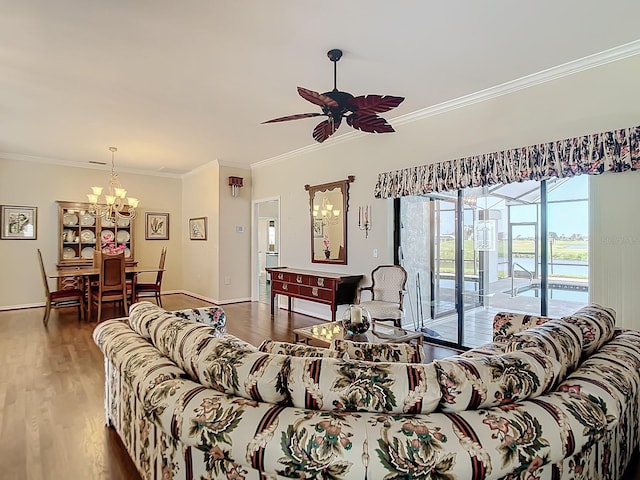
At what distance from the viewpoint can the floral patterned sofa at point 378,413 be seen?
1.06 metres

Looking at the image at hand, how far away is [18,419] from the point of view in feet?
8.29

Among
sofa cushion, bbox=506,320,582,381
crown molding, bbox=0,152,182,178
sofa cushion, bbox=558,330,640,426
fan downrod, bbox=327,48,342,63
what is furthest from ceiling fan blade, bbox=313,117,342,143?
crown molding, bbox=0,152,182,178

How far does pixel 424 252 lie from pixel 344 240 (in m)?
1.18

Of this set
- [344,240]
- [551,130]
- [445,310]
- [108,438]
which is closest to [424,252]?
[445,310]

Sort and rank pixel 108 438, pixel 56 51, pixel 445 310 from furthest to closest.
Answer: pixel 445 310 → pixel 56 51 → pixel 108 438

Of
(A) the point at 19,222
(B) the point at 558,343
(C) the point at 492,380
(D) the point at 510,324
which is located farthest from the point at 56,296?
(B) the point at 558,343

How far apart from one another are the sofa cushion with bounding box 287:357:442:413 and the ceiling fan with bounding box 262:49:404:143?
1.76 m

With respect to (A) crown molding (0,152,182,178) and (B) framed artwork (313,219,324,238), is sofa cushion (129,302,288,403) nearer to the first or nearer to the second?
(B) framed artwork (313,219,324,238)

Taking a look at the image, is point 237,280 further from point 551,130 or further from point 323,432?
point 323,432

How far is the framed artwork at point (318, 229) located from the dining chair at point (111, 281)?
3.07 metres

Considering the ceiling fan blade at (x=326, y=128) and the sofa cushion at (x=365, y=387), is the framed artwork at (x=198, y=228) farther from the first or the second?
the sofa cushion at (x=365, y=387)

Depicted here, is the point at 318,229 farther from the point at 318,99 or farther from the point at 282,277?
the point at 318,99

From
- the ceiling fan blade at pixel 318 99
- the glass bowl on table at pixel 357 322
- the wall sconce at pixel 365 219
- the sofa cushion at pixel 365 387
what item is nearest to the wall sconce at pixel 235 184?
the wall sconce at pixel 365 219

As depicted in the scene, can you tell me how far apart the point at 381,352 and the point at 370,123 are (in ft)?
Result: 5.98
